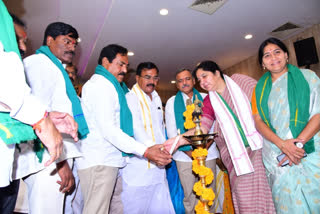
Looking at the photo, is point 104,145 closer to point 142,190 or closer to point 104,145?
point 104,145

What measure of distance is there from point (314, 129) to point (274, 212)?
68 cm

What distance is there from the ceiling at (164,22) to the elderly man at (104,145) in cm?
273

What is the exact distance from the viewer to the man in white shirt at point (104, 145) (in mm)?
Answer: 1601

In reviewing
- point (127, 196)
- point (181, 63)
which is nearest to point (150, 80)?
point (127, 196)

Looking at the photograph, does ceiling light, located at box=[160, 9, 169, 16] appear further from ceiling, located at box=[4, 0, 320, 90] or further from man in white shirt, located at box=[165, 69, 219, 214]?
man in white shirt, located at box=[165, 69, 219, 214]

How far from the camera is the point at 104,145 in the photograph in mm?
1727

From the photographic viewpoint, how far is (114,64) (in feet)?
7.02

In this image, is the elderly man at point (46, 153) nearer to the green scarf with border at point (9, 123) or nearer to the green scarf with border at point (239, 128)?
the green scarf with border at point (9, 123)

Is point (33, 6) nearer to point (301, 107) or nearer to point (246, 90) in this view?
point (246, 90)

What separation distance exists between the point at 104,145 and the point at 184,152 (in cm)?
114

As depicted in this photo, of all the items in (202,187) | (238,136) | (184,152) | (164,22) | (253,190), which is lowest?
(253,190)

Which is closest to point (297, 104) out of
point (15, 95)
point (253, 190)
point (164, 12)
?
point (253, 190)

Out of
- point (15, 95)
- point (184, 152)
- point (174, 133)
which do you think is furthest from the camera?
point (174, 133)

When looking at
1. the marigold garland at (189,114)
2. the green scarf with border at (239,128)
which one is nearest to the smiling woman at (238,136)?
the green scarf with border at (239,128)
